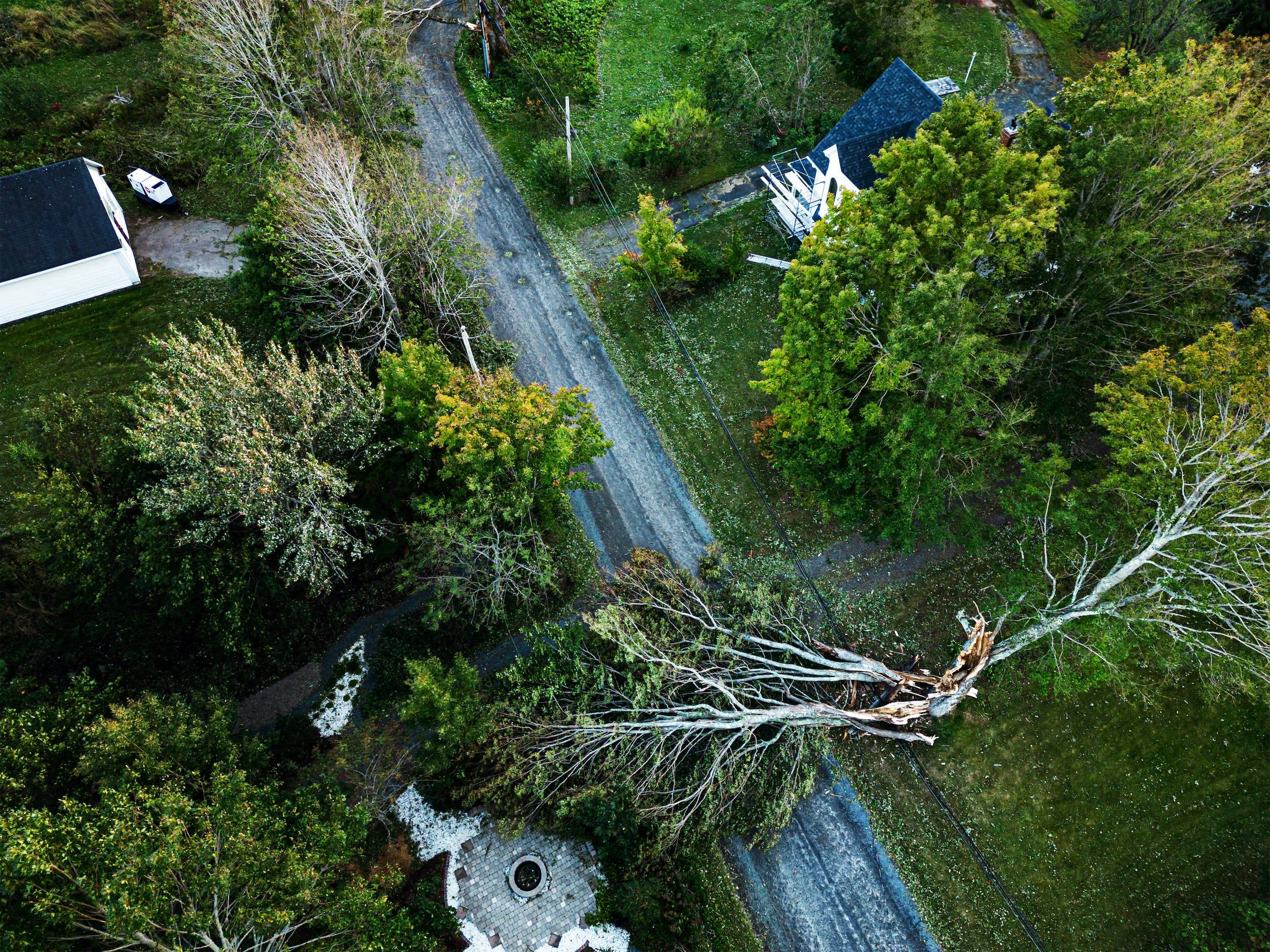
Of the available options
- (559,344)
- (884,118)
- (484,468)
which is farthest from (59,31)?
(884,118)

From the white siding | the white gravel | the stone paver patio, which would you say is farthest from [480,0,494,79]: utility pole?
the stone paver patio

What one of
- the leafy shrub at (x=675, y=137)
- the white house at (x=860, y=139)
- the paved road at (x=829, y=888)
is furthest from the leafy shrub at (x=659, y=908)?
the leafy shrub at (x=675, y=137)

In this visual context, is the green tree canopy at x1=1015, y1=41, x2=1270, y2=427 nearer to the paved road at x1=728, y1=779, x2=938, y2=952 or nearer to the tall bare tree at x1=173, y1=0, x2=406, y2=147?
the paved road at x1=728, y1=779, x2=938, y2=952

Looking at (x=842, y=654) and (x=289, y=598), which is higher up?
(x=289, y=598)

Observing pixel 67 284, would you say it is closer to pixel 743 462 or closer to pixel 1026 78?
pixel 743 462

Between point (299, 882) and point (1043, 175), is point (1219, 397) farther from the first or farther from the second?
point (299, 882)

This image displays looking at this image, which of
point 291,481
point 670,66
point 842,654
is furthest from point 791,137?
point 291,481

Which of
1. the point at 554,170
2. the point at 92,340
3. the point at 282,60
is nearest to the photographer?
the point at 282,60
